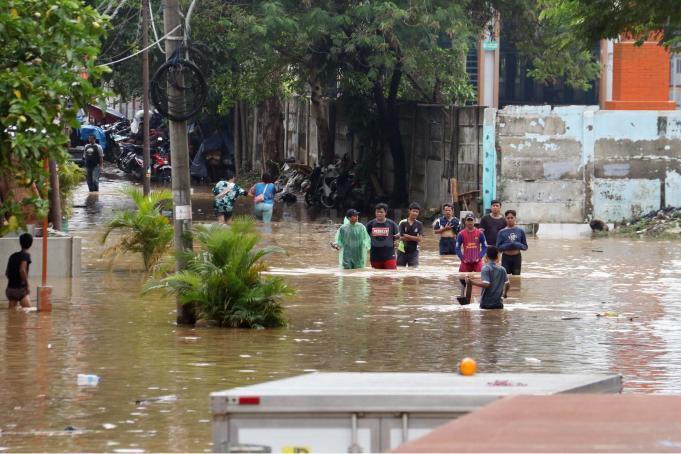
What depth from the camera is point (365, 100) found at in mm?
39344

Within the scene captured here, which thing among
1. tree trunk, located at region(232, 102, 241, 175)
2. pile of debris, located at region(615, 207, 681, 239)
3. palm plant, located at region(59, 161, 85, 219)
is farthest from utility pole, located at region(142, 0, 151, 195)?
tree trunk, located at region(232, 102, 241, 175)

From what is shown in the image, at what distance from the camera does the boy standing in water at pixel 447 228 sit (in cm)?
2443

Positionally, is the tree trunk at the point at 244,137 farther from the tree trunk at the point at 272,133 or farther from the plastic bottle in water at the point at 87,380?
the plastic bottle in water at the point at 87,380

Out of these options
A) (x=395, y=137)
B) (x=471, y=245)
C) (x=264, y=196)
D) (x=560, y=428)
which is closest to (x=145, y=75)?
(x=264, y=196)

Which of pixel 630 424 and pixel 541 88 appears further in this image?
pixel 541 88

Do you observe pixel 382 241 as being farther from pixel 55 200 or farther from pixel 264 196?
pixel 264 196

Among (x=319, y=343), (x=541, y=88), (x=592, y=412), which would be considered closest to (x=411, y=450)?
(x=592, y=412)

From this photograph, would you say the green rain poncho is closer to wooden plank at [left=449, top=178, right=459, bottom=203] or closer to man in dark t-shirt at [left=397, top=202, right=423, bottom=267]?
man in dark t-shirt at [left=397, top=202, right=423, bottom=267]

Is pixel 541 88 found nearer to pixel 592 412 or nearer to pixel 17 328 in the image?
pixel 17 328

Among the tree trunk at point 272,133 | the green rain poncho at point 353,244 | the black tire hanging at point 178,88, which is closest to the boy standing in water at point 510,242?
the green rain poncho at point 353,244

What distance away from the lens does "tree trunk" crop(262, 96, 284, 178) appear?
49125 mm

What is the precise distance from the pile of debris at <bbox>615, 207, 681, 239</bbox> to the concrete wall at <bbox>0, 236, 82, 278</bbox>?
13.7 meters

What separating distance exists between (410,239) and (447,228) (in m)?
1.76

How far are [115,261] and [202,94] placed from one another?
7.75 metres
